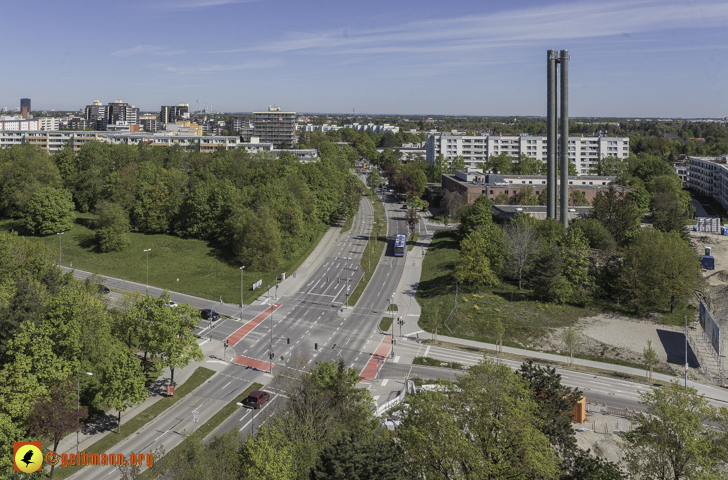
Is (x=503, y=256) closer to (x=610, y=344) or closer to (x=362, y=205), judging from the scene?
(x=610, y=344)

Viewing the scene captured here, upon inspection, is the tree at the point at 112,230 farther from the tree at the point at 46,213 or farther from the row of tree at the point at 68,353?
the row of tree at the point at 68,353

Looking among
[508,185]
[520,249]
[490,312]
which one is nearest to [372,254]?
[520,249]

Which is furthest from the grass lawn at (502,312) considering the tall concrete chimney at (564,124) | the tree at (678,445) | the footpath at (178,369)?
the tree at (678,445)

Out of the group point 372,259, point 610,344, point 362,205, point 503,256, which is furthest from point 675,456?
point 362,205

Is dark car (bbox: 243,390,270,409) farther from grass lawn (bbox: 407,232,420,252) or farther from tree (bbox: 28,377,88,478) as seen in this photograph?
grass lawn (bbox: 407,232,420,252)

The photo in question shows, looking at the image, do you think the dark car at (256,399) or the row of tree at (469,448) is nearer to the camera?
the row of tree at (469,448)

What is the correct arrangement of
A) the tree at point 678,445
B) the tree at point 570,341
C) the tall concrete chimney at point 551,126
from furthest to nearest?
the tall concrete chimney at point 551,126, the tree at point 570,341, the tree at point 678,445

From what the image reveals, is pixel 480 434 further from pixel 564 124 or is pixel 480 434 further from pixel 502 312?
pixel 564 124
